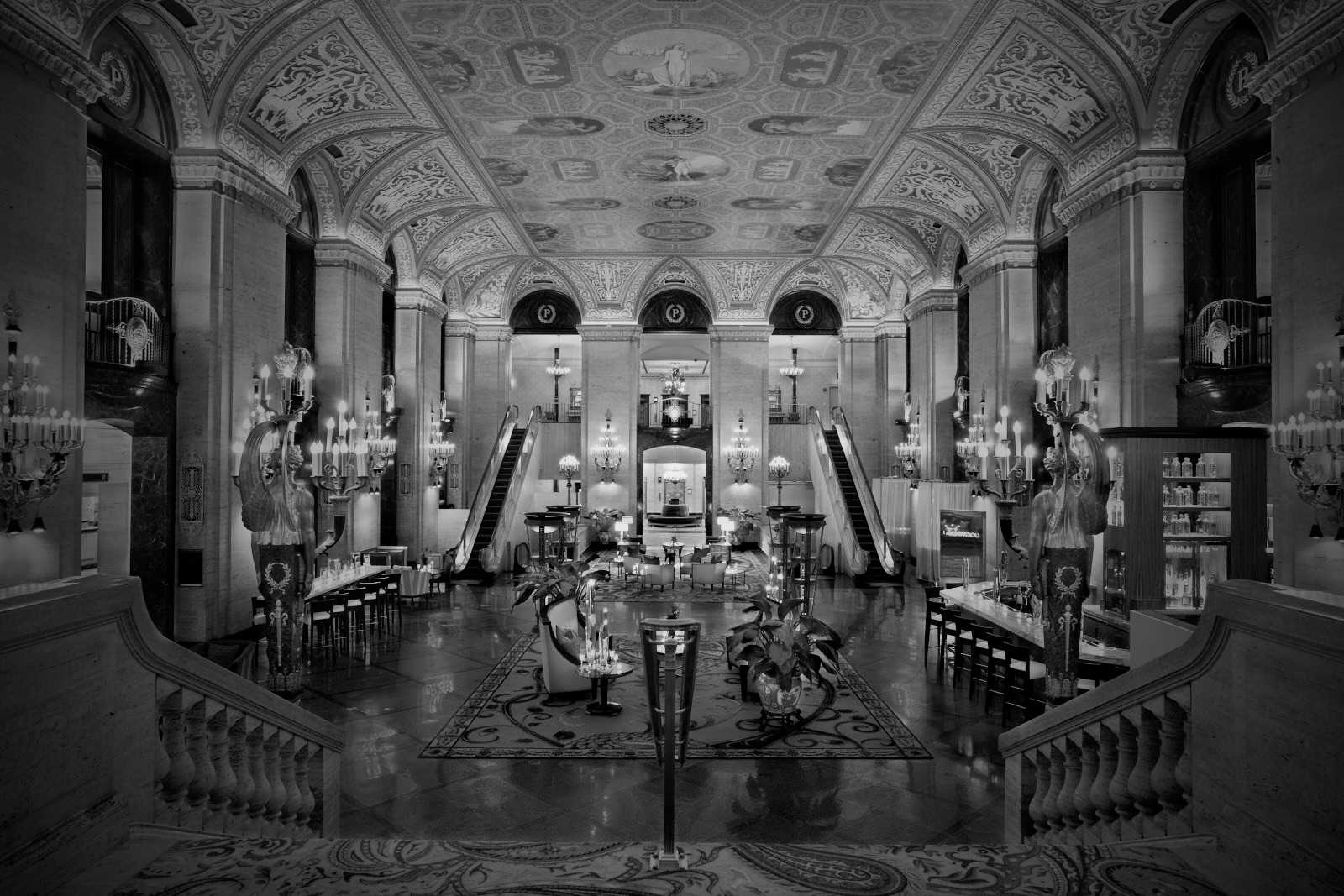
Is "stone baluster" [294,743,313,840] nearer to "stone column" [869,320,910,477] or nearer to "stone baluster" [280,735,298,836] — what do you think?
"stone baluster" [280,735,298,836]

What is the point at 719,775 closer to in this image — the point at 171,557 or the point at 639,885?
the point at 639,885

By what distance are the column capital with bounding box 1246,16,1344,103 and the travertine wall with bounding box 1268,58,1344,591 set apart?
80mm

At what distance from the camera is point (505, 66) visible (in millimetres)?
9820

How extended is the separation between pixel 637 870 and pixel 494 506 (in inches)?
635

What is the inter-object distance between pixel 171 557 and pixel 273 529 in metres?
2.55

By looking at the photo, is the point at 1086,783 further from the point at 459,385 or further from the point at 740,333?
the point at 459,385

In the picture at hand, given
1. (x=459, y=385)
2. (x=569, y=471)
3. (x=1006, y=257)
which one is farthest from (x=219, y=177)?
(x=569, y=471)

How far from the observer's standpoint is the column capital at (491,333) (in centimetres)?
2230

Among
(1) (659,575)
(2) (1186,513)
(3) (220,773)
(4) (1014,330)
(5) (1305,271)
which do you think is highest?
(4) (1014,330)

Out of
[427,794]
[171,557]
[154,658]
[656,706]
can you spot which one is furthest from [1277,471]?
[171,557]

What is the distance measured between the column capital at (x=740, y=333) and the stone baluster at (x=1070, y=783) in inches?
721

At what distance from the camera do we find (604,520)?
20.1 meters

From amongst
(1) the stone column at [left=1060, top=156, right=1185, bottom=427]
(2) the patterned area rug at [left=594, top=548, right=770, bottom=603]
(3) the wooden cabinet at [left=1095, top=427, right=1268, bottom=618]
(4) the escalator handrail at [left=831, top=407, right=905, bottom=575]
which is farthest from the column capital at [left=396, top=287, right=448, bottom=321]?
(3) the wooden cabinet at [left=1095, top=427, right=1268, bottom=618]

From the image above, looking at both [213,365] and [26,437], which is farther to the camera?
[213,365]
